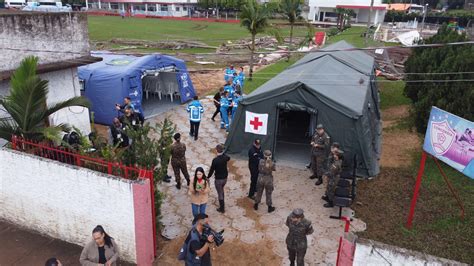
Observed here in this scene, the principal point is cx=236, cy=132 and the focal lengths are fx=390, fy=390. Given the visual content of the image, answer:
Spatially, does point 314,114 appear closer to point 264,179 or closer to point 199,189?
point 264,179

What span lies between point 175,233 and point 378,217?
3.91 metres

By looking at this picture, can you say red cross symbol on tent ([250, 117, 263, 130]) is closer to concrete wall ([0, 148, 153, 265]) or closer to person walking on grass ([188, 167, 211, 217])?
person walking on grass ([188, 167, 211, 217])

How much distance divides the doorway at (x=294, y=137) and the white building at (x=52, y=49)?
5.64 meters

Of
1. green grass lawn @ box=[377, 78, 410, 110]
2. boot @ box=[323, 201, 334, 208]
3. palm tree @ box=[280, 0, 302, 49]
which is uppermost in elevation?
palm tree @ box=[280, 0, 302, 49]

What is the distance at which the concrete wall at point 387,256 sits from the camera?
418 cm

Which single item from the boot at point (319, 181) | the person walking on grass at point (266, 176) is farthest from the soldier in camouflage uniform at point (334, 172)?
the person walking on grass at point (266, 176)

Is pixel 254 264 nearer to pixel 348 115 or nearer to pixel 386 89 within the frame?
pixel 348 115

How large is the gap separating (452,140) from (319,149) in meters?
3.04

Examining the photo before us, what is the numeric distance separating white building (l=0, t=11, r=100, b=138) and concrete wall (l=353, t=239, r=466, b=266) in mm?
8153

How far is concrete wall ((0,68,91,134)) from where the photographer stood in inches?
397

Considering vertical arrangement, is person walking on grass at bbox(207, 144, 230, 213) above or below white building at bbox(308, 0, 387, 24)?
below

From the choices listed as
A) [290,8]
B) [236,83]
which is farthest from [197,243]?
[290,8]

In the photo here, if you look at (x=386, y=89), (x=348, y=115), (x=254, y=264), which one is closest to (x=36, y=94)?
(x=254, y=264)

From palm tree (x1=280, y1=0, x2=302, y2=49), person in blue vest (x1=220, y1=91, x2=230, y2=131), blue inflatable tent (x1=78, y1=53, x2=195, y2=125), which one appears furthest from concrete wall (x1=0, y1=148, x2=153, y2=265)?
palm tree (x1=280, y1=0, x2=302, y2=49)
